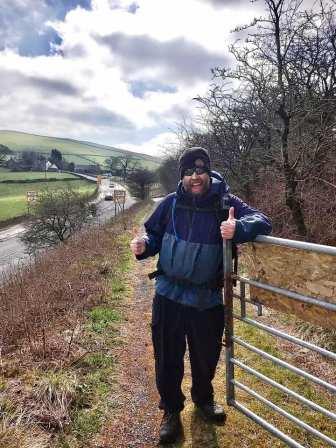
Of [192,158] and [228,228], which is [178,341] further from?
[192,158]

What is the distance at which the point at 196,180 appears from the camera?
11.2ft

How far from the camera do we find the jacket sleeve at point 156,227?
3.68 m

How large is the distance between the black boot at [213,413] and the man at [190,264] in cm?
28

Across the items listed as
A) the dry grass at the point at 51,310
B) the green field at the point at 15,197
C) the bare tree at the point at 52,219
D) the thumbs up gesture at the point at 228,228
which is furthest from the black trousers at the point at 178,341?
the green field at the point at 15,197

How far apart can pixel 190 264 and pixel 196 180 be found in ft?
2.30

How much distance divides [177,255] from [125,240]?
16.9 metres

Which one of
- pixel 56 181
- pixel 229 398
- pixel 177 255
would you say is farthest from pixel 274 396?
pixel 56 181

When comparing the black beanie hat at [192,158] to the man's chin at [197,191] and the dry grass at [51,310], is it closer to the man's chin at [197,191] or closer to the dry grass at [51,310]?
the man's chin at [197,191]

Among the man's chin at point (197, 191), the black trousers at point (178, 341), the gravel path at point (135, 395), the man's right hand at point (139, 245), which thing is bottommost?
the gravel path at point (135, 395)

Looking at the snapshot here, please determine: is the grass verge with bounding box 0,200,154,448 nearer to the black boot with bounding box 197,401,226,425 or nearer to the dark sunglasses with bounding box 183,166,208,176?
the black boot with bounding box 197,401,226,425

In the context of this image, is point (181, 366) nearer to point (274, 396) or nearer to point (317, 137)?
point (274, 396)

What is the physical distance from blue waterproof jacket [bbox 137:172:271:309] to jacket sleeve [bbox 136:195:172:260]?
121 mm

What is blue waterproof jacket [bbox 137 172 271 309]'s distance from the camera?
339cm

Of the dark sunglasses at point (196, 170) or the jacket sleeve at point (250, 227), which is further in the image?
the dark sunglasses at point (196, 170)
